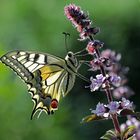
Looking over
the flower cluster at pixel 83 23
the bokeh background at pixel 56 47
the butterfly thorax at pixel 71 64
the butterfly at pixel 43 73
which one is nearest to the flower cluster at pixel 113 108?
the flower cluster at pixel 83 23

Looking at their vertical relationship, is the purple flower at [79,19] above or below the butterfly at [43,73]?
below

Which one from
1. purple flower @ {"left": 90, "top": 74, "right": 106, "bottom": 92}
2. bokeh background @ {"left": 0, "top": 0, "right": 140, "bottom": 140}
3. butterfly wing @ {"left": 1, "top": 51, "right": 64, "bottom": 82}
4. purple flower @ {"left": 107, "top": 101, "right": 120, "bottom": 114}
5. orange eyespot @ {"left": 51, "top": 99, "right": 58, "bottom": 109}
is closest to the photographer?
purple flower @ {"left": 107, "top": 101, "right": 120, "bottom": 114}

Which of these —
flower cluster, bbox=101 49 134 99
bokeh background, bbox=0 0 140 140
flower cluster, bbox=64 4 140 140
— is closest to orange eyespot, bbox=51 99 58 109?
flower cluster, bbox=101 49 134 99

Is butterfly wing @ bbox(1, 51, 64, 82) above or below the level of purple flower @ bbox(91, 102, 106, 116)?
above

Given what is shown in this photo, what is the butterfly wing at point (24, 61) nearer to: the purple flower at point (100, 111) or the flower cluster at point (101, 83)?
the flower cluster at point (101, 83)

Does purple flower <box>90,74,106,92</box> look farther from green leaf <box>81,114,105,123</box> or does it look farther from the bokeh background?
the bokeh background

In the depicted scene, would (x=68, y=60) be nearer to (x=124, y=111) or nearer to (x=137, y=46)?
(x=124, y=111)
